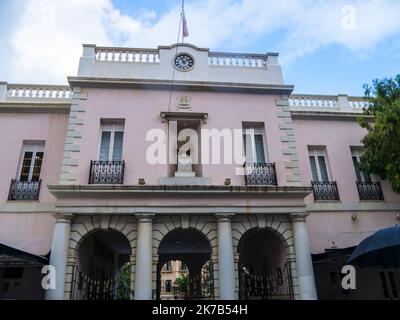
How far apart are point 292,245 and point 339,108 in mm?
6532

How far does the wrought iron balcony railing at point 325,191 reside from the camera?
10.9m

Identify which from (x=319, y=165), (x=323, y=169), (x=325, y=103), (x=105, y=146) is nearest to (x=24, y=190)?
(x=105, y=146)

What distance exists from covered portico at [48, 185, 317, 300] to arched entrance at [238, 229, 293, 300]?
1.22ft

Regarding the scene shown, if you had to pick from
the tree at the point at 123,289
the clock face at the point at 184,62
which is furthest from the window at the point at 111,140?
the tree at the point at 123,289

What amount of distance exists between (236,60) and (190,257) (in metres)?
9.82

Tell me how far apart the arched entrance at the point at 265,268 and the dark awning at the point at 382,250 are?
2370mm

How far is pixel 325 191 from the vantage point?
11.0 metres

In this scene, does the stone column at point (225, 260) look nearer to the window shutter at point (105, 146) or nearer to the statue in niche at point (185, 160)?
the statue in niche at point (185, 160)

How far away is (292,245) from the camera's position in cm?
898

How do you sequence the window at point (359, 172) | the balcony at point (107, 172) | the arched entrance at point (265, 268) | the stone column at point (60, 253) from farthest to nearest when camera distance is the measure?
the window at point (359, 172) < the arched entrance at point (265, 268) < the balcony at point (107, 172) < the stone column at point (60, 253)

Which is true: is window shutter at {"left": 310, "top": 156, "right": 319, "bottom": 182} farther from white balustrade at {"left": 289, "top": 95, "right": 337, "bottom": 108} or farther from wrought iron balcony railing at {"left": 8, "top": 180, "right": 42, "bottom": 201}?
wrought iron balcony railing at {"left": 8, "top": 180, "right": 42, "bottom": 201}

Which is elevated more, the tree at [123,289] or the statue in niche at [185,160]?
the statue in niche at [185,160]

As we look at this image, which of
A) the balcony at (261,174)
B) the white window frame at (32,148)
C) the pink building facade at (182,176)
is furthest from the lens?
the white window frame at (32,148)

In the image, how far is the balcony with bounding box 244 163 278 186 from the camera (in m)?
9.52
